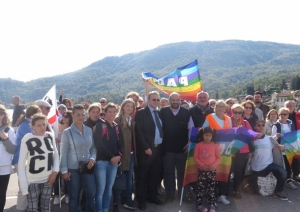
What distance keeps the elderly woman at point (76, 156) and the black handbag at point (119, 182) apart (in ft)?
2.01

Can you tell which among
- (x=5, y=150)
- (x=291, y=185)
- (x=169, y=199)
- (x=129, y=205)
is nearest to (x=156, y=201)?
(x=169, y=199)

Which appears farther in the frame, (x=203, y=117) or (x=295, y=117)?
(x=295, y=117)

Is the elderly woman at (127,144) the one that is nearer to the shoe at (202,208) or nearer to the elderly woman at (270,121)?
the shoe at (202,208)

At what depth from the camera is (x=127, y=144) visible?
17.3 feet

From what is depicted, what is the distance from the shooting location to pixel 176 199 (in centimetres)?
597

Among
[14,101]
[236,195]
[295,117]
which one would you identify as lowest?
[236,195]

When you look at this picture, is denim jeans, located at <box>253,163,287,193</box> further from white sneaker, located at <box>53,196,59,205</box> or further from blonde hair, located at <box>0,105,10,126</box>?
blonde hair, located at <box>0,105,10,126</box>

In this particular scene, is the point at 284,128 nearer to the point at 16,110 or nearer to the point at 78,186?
the point at 78,186

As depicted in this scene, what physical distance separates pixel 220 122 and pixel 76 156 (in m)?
3.07

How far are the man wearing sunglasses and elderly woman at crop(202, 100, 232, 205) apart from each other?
0.94 m

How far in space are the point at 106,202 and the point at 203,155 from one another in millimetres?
2079

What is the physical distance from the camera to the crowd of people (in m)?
4.31

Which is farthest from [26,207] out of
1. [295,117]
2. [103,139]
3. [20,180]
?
[295,117]

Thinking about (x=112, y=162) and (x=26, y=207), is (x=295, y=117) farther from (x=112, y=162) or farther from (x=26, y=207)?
(x=26, y=207)
